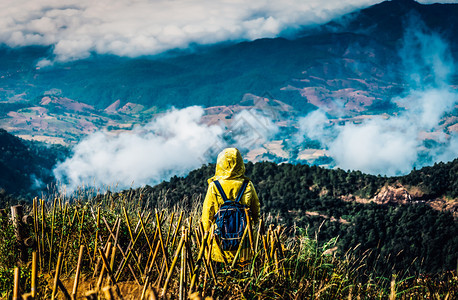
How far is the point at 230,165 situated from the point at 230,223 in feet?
2.22

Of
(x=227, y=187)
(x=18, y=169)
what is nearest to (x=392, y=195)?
(x=227, y=187)

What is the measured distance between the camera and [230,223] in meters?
4.06

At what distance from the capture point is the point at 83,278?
413 cm

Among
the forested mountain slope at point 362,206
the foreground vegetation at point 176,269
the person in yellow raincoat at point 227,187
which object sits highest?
the person in yellow raincoat at point 227,187

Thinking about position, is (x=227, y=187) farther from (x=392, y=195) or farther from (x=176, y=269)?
(x=392, y=195)

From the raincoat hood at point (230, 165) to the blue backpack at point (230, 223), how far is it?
0.27 m

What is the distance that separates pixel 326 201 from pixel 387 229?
224 inches

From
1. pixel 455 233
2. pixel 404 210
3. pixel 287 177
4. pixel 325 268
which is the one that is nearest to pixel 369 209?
pixel 404 210

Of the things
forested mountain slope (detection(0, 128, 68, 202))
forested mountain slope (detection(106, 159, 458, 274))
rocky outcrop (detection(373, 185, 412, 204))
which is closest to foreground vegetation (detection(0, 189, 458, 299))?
forested mountain slope (detection(106, 159, 458, 274))

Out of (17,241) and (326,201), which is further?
(326,201)

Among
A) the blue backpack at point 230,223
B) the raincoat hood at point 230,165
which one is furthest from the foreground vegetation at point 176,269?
the raincoat hood at point 230,165

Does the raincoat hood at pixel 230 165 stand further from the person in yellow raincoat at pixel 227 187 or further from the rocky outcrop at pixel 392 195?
the rocky outcrop at pixel 392 195

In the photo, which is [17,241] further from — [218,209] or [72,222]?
[218,209]

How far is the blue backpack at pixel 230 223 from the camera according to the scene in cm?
403
